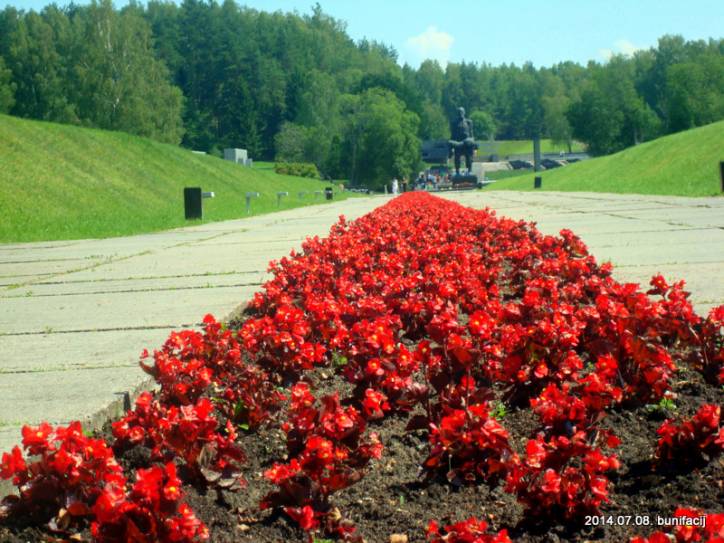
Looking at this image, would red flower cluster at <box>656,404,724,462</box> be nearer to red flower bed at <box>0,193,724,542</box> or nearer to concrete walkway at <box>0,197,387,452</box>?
red flower bed at <box>0,193,724,542</box>

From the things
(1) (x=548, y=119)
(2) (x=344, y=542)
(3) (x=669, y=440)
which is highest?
(1) (x=548, y=119)

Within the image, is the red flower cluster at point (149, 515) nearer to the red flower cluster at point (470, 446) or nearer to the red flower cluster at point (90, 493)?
the red flower cluster at point (90, 493)

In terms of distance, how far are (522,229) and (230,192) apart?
36990 millimetres

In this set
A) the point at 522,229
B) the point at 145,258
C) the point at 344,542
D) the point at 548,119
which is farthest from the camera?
the point at 548,119

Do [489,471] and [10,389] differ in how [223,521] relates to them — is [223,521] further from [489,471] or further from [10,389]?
Result: [10,389]

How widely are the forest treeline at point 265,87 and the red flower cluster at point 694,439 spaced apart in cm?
5877

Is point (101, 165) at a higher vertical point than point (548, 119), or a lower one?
lower

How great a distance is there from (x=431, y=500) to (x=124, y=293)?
494cm

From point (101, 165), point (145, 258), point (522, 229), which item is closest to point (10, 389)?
point (522, 229)

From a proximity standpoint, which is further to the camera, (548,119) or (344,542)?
(548,119)

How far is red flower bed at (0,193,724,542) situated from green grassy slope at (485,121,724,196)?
24.4m

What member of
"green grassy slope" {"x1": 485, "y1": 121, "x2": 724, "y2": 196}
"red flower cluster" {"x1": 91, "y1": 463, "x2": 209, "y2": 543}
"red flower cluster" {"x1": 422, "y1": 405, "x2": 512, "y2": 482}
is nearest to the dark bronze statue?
"green grassy slope" {"x1": 485, "y1": 121, "x2": 724, "y2": 196}

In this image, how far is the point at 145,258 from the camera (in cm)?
1045

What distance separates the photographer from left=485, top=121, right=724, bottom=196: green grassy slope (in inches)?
1298
